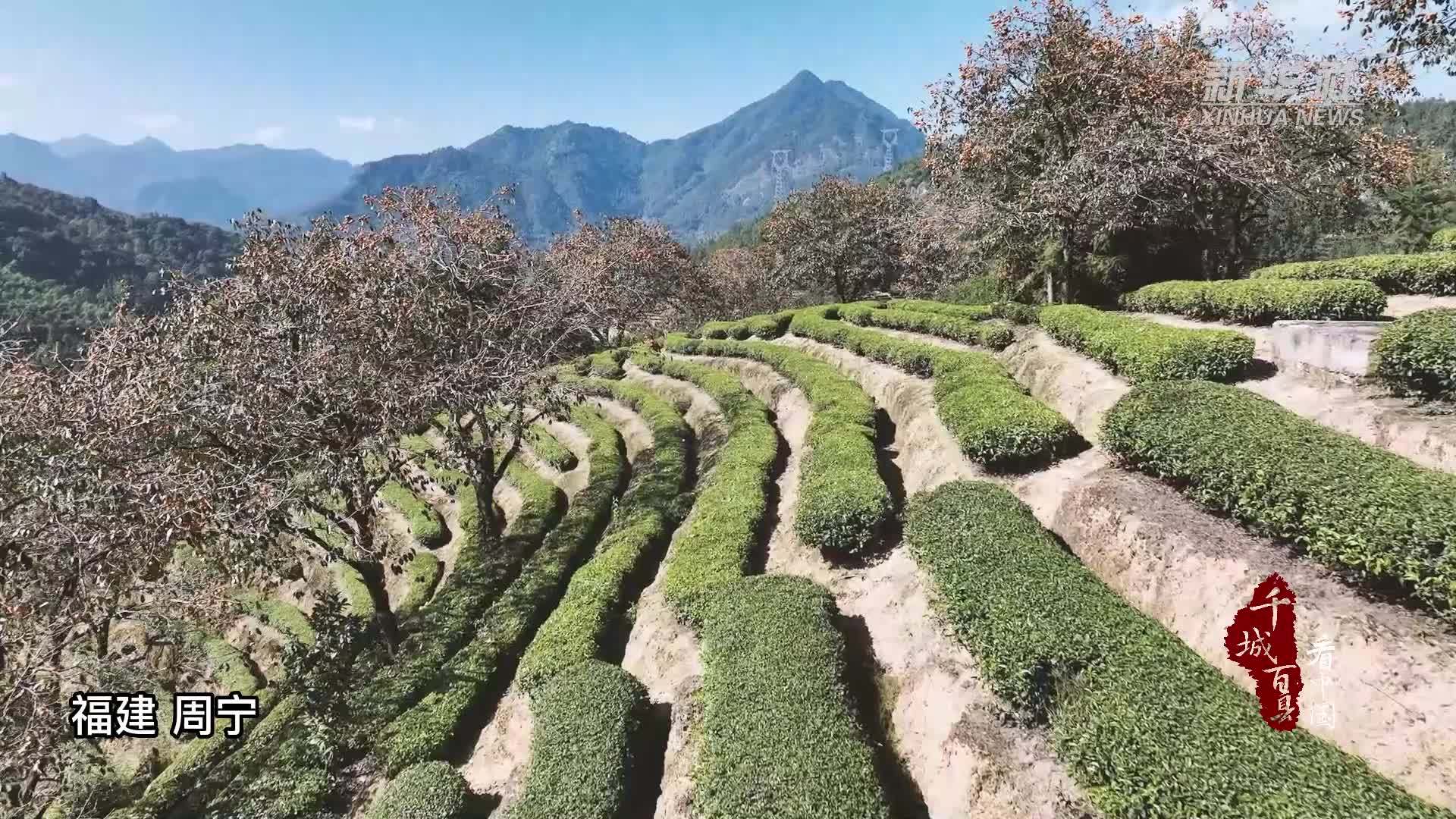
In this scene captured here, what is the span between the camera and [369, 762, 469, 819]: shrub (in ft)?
34.4

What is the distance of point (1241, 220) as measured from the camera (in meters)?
27.3

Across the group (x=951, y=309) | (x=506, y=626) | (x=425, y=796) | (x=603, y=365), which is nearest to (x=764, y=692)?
(x=425, y=796)

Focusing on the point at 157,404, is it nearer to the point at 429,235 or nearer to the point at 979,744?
the point at 429,235

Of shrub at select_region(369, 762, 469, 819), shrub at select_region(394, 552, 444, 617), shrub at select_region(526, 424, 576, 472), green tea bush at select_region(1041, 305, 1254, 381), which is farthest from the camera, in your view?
shrub at select_region(526, 424, 576, 472)

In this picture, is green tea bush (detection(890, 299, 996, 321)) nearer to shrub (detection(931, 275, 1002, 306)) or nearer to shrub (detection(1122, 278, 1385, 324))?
shrub (detection(931, 275, 1002, 306))

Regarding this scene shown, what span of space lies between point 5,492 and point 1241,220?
119ft

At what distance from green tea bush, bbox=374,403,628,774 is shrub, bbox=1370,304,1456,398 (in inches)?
655

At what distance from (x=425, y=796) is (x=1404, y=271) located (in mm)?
24717

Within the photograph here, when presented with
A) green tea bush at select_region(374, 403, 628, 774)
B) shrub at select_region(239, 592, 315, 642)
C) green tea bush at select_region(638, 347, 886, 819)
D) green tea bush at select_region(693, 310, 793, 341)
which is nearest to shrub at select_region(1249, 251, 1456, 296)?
green tea bush at select_region(638, 347, 886, 819)

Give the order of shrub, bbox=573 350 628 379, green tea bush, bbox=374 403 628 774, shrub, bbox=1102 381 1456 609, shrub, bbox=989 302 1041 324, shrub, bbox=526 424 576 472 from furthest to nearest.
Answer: shrub, bbox=573 350 628 379
shrub, bbox=526 424 576 472
shrub, bbox=989 302 1041 324
green tea bush, bbox=374 403 628 774
shrub, bbox=1102 381 1456 609

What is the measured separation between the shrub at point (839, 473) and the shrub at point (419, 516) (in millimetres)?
13471

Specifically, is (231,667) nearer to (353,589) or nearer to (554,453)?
(353,589)

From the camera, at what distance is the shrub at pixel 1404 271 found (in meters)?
17.1

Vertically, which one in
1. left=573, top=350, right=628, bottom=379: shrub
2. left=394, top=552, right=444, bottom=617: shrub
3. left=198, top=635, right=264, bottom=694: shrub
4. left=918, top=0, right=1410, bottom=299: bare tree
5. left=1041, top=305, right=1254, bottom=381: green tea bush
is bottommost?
left=198, top=635, right=264, bottom=694: shrub
